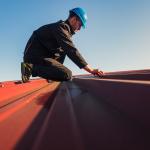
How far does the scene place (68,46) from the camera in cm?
315

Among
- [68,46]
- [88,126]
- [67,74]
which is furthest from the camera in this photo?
[67,74]

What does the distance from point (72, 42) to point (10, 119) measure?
7.45ft

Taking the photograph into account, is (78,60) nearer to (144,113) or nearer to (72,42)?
(72,42)

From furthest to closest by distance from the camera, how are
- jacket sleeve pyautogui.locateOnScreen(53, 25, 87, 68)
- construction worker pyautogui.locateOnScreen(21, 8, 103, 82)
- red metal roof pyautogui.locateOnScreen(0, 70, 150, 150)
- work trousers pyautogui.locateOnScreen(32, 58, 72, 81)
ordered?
work trousers pyautogui.locateOnScreen(32, 58, 72, 81) → construction worker pyautogui.locateOnScreen(21, 8, 103, 82) → jacket sleeve pyautogui.locateOnScreen(53, 25, 87, 68) → red metal roof pyautogui.locateOnScreen(0, 70, 150, 150)

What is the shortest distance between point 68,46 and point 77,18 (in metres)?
0.58

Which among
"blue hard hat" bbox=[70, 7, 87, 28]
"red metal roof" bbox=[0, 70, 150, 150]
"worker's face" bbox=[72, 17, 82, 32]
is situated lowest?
"red metal roof" bbox=[0, 70, 150, 150]

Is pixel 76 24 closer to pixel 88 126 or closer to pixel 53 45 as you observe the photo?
pixel 53 45

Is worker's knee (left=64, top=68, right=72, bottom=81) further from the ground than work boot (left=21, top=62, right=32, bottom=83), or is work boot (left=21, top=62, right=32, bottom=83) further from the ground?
work boot (left=21, top=62, right=32, bottom=83)

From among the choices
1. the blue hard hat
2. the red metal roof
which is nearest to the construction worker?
the blue hard hat

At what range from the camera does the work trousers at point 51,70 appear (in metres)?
3.57

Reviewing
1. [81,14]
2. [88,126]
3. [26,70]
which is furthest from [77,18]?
[88,126]

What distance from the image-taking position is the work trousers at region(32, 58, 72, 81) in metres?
3.57

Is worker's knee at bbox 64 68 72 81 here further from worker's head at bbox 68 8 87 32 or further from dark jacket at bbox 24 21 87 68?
worker's head at bbox 68 8 87 32

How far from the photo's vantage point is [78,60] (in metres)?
3.11
